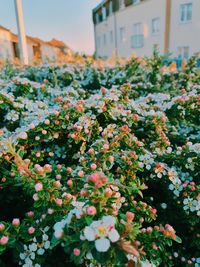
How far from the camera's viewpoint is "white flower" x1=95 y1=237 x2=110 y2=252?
85 cm

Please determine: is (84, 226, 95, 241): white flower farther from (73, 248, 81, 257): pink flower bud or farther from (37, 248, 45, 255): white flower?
(37, 248, 45, 255): white flower

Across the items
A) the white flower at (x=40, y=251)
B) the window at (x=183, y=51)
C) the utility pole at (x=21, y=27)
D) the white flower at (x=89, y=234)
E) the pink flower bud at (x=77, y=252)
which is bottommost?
the white flower at (x=40, y=251)

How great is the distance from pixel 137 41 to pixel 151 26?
2186mm

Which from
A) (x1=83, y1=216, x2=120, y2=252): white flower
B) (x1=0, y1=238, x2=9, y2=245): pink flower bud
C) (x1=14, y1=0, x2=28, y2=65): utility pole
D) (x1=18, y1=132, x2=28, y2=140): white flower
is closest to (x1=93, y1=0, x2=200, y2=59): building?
(x1=14, y1=0, x2=28, y2=65): utility pole

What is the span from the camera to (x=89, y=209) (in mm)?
941

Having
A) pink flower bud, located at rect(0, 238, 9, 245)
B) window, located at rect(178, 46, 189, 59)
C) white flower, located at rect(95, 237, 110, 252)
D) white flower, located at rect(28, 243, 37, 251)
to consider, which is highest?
window, located at rect(178, 46, 189, 59)

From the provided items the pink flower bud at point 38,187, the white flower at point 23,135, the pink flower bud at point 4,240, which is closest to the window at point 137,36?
the white flower at point 23,135

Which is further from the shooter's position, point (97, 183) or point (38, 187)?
point (38, 187)

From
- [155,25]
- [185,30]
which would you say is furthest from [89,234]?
[155,25]

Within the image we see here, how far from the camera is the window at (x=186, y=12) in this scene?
52.6ft

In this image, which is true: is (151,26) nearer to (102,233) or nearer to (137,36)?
(137,36)

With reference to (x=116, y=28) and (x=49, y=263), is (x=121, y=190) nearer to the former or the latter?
(x=49, y=263)

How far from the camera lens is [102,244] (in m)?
0.86

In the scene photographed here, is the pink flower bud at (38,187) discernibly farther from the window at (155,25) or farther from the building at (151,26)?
the window at (155,25)
